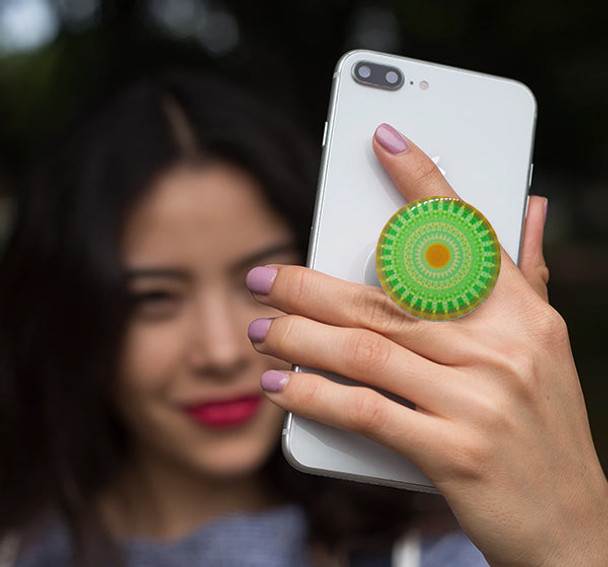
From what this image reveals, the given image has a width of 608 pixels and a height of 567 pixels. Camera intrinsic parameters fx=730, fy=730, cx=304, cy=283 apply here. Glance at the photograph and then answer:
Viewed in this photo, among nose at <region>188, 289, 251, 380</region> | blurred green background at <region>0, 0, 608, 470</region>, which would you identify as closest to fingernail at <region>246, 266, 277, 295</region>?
nose at <region>188, 289, 251, 380</region>

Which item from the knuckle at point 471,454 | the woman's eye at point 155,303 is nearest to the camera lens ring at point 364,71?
the knuckle at point 471,454

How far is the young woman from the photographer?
5.03 feet

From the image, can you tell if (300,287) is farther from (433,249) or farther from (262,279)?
(433,249)

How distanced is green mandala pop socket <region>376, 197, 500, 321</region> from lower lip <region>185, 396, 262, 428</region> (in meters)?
0.79

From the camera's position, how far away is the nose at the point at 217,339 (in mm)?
1488

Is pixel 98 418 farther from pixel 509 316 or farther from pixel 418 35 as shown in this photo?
pixel 418 35

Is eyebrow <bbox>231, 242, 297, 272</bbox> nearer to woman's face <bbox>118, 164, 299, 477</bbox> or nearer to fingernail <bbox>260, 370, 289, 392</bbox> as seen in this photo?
woman's face <bbox>118, 164, 299, 477</bbox>

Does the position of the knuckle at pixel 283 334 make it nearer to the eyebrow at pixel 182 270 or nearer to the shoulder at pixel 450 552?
the eyebrow at pixel 182 270

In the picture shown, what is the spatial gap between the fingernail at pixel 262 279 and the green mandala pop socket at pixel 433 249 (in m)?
0.13

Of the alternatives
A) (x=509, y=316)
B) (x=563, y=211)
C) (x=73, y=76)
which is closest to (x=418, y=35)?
(x=73, y=76)

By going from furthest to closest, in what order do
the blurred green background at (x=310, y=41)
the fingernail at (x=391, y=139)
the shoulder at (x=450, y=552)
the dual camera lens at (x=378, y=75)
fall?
the blurred green background at (x=310, y=41), the shoulder at (x=450, y=552), the dual camera lens at (x=378, y=75), the fingernail at (x=391, y=139)

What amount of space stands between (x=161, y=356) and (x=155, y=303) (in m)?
0.12

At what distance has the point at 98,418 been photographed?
1.80 m

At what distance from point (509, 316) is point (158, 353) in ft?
2.95
